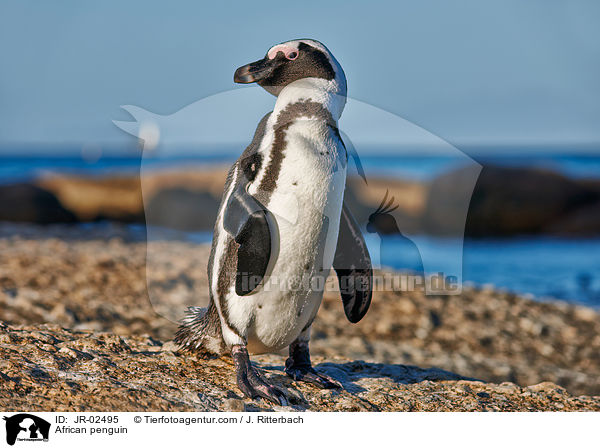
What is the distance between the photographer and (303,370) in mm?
2164

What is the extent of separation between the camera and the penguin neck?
2.01 meters

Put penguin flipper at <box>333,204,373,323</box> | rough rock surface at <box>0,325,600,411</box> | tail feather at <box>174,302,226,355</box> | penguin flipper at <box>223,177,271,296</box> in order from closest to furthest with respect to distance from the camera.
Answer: rough rock surface at <box>0,325,600,411</box>
penguin flipper at <box>223,177,271,296</box>
tail feather at <box>174,302,226,355</box>
penguin flipper at <box>333,204,373,323</box>

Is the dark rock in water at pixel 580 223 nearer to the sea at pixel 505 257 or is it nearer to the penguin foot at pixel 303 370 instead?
the sea at pixel 505 257

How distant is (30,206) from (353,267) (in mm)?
11323

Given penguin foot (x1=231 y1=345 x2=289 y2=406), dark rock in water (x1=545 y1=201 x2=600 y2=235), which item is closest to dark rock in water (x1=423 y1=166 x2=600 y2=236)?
dark rock in water (x1=545 y1=201 x2=600 y2=235)

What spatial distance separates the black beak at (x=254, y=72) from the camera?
2.02 meters

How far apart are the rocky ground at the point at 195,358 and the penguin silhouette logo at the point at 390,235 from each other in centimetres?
49

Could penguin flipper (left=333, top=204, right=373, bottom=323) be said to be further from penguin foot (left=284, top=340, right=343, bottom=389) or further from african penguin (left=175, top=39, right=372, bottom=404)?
penguin foot (left=284, top=340, right=343, bottom=389)

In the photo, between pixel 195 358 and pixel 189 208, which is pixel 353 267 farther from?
pixel 189 208

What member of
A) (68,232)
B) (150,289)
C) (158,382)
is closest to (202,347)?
(158,382)
